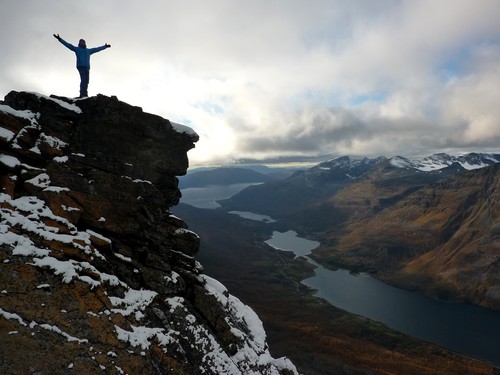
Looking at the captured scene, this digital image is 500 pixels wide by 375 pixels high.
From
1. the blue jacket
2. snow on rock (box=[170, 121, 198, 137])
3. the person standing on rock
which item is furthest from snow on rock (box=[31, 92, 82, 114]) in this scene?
snow on rock (box=[170, 121, 198, 137])

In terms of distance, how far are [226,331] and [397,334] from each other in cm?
12476

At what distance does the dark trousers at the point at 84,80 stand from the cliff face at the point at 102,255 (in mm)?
2943

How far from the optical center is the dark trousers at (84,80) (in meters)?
27.3

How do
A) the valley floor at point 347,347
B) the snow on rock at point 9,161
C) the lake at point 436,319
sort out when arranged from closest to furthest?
the snow on rock at point 9,161 < the valley floor at point 347,347 < the lake at point 436,319

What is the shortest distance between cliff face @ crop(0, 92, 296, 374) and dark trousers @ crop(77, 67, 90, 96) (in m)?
2.94

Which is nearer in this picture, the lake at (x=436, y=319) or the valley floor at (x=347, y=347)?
the valley floor at (x=347, y=347)

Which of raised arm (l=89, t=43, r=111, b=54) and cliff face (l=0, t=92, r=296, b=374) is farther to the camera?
raised arm (l=89, t=43, r=111, b=54)

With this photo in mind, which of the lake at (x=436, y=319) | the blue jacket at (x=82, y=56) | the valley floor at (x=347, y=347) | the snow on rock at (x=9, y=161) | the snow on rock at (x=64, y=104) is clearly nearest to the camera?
the snow on rock at (x=9, y=161)

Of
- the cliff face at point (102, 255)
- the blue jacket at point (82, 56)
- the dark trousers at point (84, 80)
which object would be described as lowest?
the cliff face at point (102, 255)

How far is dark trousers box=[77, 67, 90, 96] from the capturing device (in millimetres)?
27330

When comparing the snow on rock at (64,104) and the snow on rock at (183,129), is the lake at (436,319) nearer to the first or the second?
the snow on rock at (183,129)

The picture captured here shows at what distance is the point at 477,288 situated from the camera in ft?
655

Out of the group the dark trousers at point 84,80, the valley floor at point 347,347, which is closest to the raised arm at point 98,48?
the dark trousers at point 84,80

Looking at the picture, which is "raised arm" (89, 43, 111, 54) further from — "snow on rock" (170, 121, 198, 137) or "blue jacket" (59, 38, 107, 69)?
"snow on rock" (170, 121, 198, 137)
